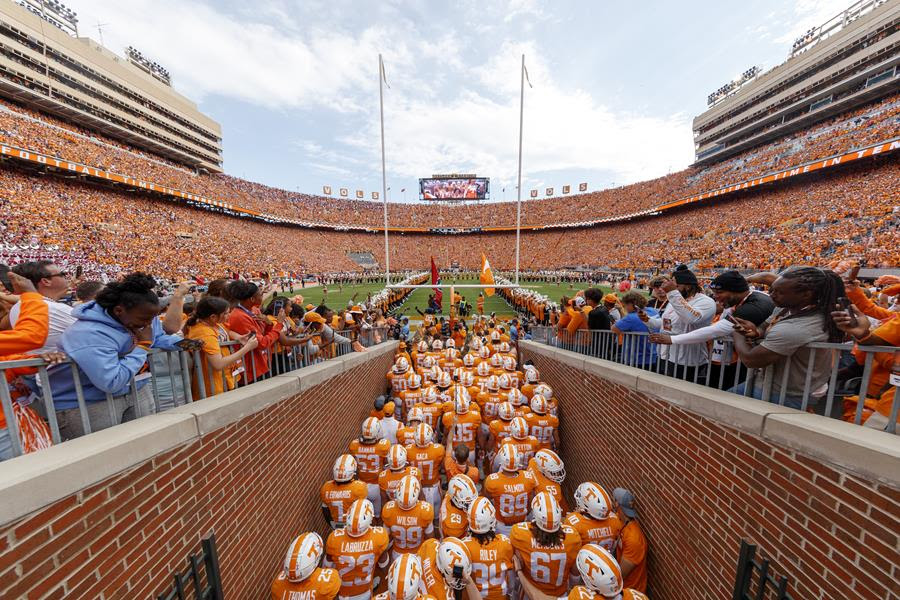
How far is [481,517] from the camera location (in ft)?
11.8

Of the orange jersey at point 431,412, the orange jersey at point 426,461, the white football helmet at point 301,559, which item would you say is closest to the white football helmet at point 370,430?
the orange jersey at point 426,461

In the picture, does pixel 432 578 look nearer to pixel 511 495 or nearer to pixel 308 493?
pixel 511 495

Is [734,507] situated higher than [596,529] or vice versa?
[734,507]

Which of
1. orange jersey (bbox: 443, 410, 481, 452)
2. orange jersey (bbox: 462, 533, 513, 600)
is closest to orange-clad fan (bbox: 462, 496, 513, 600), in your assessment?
orange jersey (bbox: 462, 533, 513, 600)

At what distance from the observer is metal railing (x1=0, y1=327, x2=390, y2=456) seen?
6.78 ft

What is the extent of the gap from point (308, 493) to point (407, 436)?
5.36ft

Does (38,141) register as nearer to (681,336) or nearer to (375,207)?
(375,207)

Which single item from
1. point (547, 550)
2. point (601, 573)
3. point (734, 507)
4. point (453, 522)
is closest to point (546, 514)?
point (547, 550)

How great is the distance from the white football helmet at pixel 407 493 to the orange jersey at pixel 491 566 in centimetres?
87

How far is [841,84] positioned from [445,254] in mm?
47925

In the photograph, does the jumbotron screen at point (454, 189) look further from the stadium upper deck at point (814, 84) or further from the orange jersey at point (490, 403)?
the orange jersey at point (490, 403)

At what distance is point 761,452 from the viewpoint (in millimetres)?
2613

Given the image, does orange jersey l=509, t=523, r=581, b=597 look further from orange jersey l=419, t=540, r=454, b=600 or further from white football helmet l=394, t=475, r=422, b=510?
white football helmet l=394, t=475, r=422, b=510

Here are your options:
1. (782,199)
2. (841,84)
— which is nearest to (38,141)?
(782,199)
